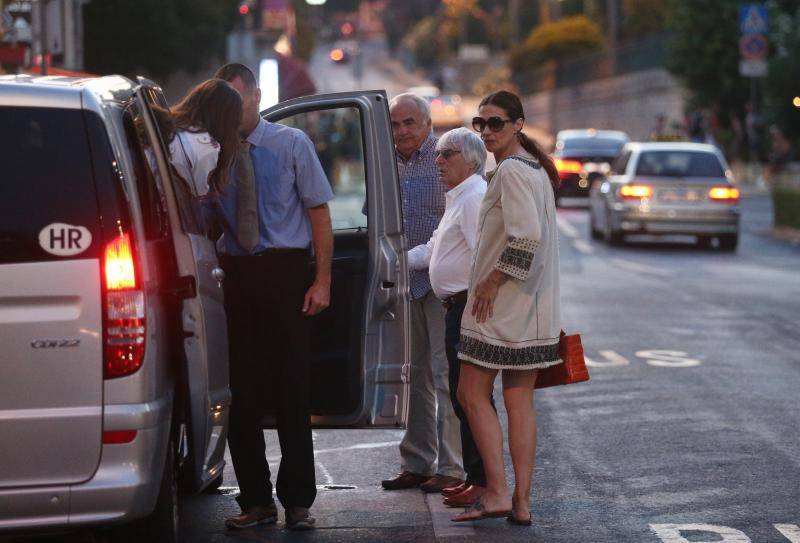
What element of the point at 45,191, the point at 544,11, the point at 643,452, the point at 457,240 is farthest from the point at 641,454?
the point at 544,11

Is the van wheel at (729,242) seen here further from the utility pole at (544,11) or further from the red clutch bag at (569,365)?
the utility pole at (544,11)

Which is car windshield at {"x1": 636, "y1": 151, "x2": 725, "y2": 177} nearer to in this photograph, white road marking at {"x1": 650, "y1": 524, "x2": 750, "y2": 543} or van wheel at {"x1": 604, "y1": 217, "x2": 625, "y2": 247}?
van wheel at {"x1": 604, "y1": 217, "x2": 625, "y2": 247}

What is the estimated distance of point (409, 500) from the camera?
309 inches

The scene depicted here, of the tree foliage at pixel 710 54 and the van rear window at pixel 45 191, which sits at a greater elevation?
the tree foliage at pixel 710 54

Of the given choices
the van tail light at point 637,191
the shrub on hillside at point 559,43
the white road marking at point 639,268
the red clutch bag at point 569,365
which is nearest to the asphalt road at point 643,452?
the red clutch bag at point 569,365

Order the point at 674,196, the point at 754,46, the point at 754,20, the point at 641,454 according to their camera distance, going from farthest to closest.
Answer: the point at 754,20, the point at 754,46, the point at 674,196, the point at 641,454

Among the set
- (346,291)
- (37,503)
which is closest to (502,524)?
(346,291)

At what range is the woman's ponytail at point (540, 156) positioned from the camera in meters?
7.15

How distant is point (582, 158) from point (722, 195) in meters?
12.5

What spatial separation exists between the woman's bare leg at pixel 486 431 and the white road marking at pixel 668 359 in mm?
5477

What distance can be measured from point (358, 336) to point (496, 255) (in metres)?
0.74

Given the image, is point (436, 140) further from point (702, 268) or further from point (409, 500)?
point (702, 268)

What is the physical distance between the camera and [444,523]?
24.0 ft

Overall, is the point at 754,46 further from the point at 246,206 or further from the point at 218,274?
the point at 218,274
